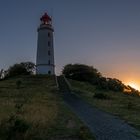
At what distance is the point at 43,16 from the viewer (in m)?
68.4

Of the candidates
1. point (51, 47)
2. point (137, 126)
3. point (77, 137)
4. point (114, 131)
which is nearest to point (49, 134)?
point (77, 137)

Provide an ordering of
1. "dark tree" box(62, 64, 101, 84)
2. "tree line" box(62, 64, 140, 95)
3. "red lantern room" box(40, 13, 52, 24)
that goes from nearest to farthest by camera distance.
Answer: "tree line" box(62, 64, 140, 95) < "dark tree" box(62, 64, 101, 84) < "red lantern room" box(40, 13, 52, 24)

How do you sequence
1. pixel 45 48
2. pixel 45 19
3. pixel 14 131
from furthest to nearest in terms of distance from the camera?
1. pixel 45 19
2. pixel 45 48
3. pixel 14 131

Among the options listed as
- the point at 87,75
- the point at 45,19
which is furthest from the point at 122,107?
the point at 45,19

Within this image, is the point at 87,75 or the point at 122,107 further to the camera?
the point at 87,75

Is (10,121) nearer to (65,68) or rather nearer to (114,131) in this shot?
(114,131)

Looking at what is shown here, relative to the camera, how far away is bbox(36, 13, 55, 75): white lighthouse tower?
64.8 meters

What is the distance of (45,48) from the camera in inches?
2594

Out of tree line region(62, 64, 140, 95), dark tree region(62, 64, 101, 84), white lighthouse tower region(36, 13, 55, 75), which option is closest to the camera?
tree line region(62, 64, 140, 95)

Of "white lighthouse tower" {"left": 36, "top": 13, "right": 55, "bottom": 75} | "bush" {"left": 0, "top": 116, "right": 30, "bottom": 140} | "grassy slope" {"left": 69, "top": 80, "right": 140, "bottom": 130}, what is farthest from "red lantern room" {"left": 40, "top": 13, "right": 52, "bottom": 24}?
"bush" {"left": 0, "top": 116, "right": 30, "bottom": 140}

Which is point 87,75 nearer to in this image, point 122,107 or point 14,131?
point 122,107

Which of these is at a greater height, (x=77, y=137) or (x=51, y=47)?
(x=51, y=47)

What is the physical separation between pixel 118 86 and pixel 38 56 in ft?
70.4

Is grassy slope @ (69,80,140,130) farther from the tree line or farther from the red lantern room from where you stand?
the red lantern room
